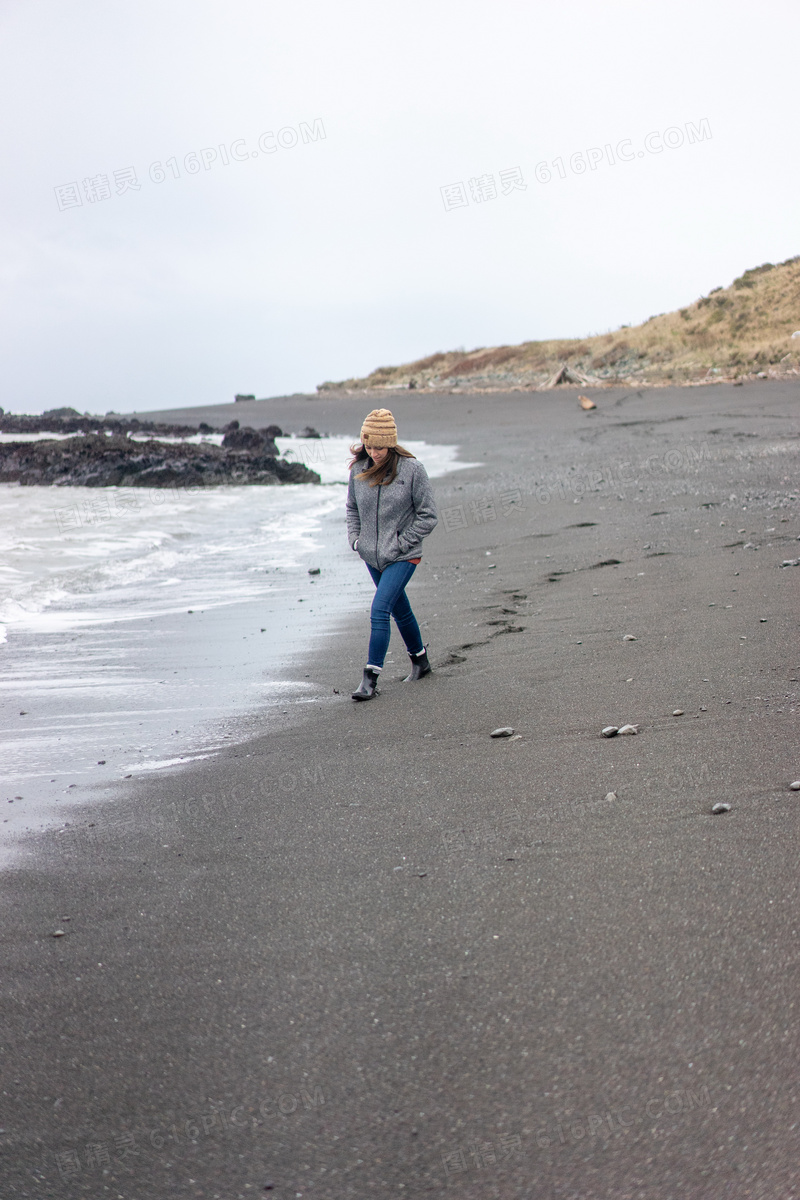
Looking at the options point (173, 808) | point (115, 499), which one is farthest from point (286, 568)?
point (115, 499)

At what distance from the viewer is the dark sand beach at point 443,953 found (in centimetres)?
216

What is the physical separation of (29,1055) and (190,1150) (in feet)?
2.00

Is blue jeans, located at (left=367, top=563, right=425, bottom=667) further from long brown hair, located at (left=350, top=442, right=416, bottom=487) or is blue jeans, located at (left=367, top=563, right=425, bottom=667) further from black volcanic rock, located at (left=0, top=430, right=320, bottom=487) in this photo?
black volcanic rock, located at (left=0, top=430, right=320, bottom=487)

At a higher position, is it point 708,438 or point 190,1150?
point 708,438

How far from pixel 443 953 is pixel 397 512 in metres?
3.68

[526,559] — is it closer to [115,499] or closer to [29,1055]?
[29,1055]

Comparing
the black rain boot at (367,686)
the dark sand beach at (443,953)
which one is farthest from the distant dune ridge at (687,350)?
the dark sand beach at (443,953)

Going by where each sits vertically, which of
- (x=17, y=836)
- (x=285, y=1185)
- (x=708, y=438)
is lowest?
(x=285, y=1185)

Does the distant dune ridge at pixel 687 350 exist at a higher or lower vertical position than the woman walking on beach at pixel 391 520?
higher

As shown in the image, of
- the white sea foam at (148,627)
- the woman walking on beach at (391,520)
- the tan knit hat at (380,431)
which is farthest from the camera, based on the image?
the woman walking on beach at (391,520)

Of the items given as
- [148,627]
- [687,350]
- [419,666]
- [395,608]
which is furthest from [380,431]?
[687,350]

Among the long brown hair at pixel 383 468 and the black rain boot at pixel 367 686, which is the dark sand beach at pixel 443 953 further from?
the long brown hair at pixel 383 468

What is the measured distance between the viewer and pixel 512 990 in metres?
2.62

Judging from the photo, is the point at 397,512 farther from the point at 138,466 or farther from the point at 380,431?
the point at 138,466
